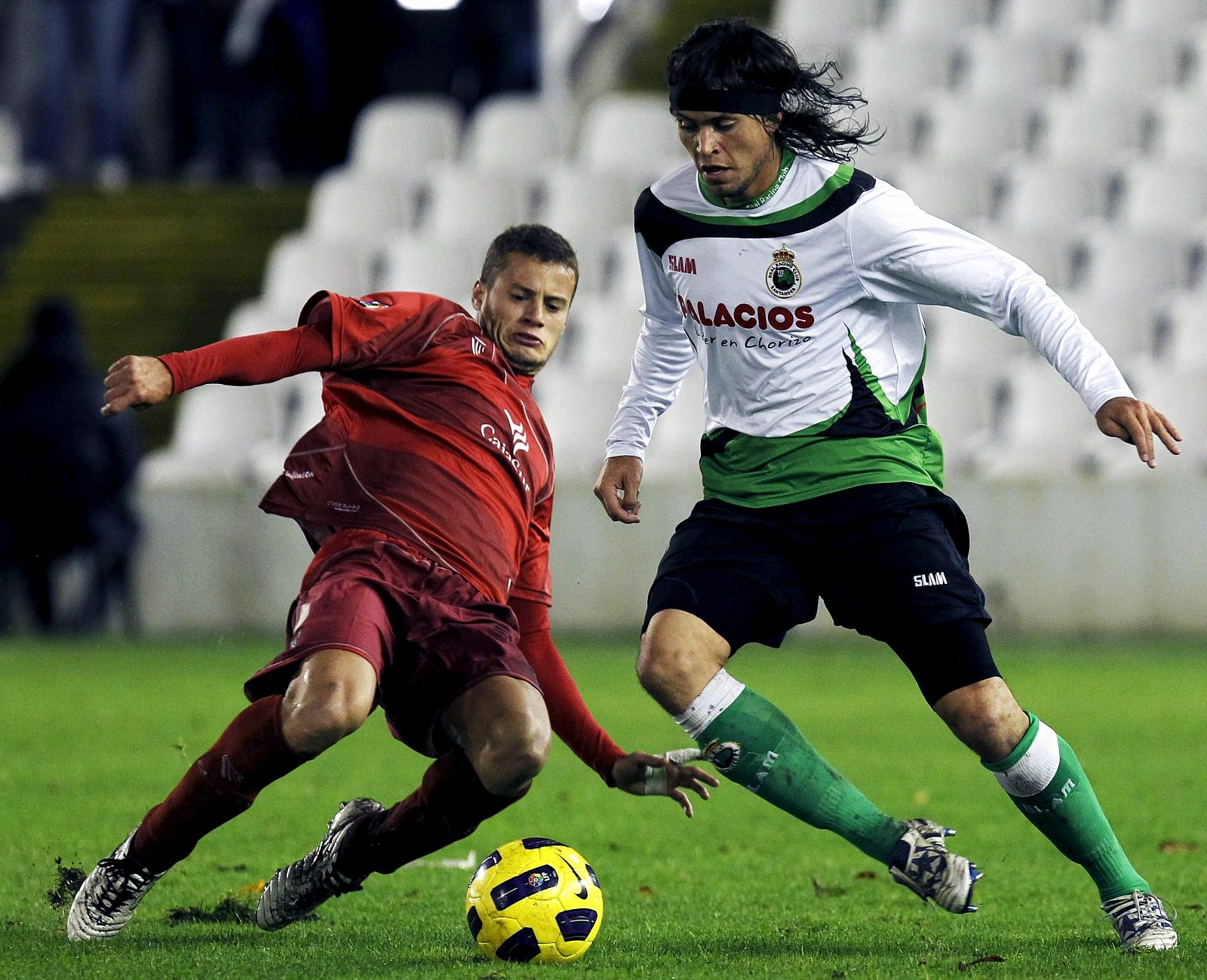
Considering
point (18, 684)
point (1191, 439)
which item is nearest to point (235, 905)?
point (18, 684)

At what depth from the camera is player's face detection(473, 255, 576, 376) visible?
4.27 metres

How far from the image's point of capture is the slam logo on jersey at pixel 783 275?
4090 mm

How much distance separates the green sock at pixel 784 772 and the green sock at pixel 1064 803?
11.0 inches

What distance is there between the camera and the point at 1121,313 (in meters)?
12.3

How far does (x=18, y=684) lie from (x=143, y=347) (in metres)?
5.07

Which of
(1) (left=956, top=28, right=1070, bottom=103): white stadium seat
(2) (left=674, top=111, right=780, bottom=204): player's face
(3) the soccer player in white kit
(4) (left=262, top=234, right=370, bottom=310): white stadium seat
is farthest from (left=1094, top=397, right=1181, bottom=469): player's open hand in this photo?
(1) (left=956, top=28, right=1070, bottom=103): white stadium seat

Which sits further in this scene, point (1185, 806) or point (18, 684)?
point (18, 684)

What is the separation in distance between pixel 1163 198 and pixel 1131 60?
1.70 m

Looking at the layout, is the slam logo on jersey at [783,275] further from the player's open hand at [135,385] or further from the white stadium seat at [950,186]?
the white stadium seat at [950,186]

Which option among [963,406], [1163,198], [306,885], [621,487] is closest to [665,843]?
[621,487]

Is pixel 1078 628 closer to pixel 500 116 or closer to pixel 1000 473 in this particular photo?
→ pixel 1000 473

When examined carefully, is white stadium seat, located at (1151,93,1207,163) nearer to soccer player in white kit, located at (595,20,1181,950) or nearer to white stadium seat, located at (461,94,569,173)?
white stadium seat, located at (461,94,569,173)

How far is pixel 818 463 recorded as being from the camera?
13.5 feet

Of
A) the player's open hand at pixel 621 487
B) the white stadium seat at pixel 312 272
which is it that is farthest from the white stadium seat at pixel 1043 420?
the player's open hand at pixel 621 487
